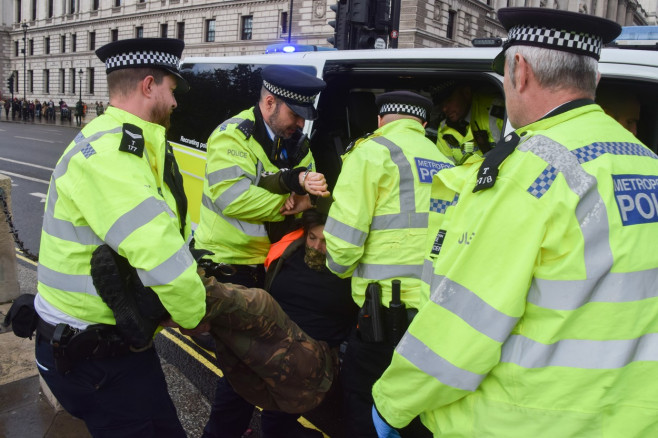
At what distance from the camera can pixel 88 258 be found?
192 cm

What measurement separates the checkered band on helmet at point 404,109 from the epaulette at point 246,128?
2.84ft

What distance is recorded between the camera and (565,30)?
53.8 inches

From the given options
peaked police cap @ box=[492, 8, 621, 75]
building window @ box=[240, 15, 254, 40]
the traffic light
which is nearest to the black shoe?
peaked police cap @ box=[492, 8, 621, 75]

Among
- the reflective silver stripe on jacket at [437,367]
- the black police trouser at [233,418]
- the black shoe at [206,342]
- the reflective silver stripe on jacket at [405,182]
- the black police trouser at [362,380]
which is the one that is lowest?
the black shoe at [206,342]

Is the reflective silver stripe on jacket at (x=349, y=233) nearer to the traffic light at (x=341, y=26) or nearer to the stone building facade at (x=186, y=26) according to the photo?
the traffic light at (x=341, y=26)

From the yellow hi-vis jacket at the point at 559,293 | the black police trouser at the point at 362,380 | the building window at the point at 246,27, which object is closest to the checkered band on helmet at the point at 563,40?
the yellow hi-vis jacket at the point at 559,293

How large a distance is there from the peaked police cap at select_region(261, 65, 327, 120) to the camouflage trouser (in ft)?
4.41

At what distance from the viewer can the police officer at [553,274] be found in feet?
4.13

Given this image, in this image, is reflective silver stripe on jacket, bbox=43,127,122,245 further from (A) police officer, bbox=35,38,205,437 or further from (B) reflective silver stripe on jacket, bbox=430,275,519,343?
(B) reflective silver stripe on jacket, bbox=430,275,519,343

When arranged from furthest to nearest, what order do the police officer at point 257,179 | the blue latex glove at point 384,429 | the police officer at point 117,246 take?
the police officer at point 257,179 < the police officer at point 117,246 < the blue latex glove at point 384,429

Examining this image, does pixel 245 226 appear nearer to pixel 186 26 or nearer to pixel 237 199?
pixel 237 199

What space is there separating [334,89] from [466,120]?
129 centimetres

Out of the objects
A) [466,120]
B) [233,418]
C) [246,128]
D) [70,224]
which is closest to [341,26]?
[466,120]

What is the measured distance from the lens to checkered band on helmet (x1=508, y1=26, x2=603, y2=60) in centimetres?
137
